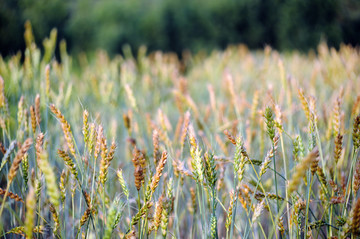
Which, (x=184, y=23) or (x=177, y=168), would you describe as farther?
(x=184, y=23)

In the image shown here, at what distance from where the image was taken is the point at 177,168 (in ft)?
2.96

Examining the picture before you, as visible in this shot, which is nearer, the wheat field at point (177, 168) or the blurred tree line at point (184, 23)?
the wheat field at point (177, 168)

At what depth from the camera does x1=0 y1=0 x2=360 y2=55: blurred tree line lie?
4609 millimetres

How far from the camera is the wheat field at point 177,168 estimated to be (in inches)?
29.5

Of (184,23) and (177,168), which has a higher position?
(184,23)

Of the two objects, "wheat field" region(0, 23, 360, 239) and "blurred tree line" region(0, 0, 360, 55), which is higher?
"blurred tree line" region(0, 0, 360, 55)

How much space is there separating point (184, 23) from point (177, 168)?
5954 mm

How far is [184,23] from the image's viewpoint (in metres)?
6.39

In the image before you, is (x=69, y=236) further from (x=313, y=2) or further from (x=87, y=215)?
(x=313, y=2)

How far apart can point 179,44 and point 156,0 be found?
1094mm

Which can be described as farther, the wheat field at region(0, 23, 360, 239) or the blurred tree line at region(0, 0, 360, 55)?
the blurred tree line at region(0, 0, 360, 55)

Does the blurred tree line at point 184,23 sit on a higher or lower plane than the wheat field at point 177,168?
higher

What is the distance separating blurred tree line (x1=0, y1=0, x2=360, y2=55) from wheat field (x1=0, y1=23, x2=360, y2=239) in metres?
2.20

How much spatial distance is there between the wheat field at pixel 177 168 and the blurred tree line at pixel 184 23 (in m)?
2.20
